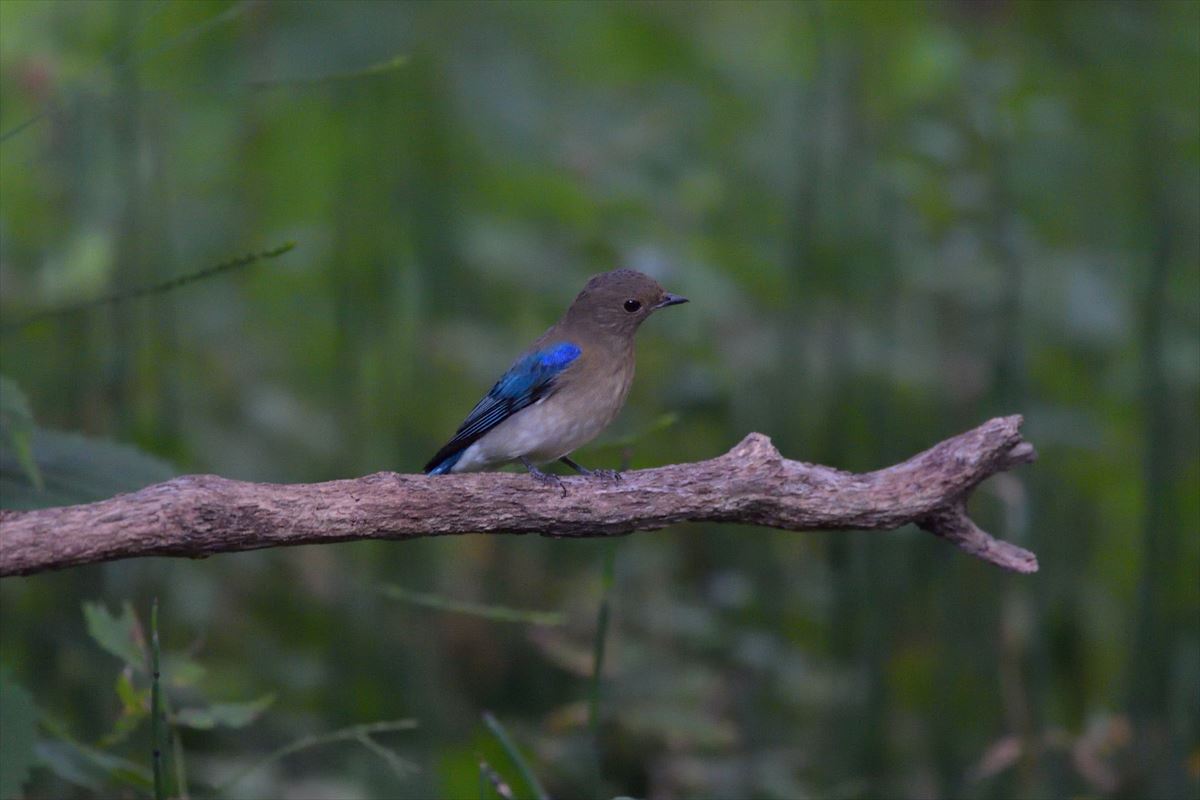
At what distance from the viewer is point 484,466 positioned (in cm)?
286

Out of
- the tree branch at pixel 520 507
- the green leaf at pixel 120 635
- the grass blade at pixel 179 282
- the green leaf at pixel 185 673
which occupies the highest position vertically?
the grass blade at pixel 179 282

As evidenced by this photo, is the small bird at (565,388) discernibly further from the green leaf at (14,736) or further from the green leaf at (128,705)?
the green leaf at (14,736)

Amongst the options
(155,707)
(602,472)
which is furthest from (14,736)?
(602,472)

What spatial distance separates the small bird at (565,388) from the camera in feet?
8.94

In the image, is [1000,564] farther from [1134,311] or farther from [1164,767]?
[1134,311]

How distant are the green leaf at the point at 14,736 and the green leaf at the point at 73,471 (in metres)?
0.27

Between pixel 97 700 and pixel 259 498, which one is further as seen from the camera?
pixel 97 700

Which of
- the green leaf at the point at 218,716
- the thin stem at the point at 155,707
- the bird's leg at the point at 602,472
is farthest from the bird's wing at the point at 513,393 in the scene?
the thin stem at the point at 155,707

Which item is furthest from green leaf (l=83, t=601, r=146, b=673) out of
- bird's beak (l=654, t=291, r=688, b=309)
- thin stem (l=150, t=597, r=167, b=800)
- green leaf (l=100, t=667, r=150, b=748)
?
bird's beak (l=654, t=291, r=688, b=309)

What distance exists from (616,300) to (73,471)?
1.33 metres

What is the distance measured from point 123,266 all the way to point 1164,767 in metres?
3.43

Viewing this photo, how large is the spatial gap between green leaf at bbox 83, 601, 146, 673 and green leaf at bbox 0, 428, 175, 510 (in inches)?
10.8

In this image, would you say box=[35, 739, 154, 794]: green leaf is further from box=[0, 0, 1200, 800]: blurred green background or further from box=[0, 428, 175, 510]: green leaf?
box=[0, 0, 1200, 800]: blurred green background

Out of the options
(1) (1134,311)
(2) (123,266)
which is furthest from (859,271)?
(2) (123,266)
